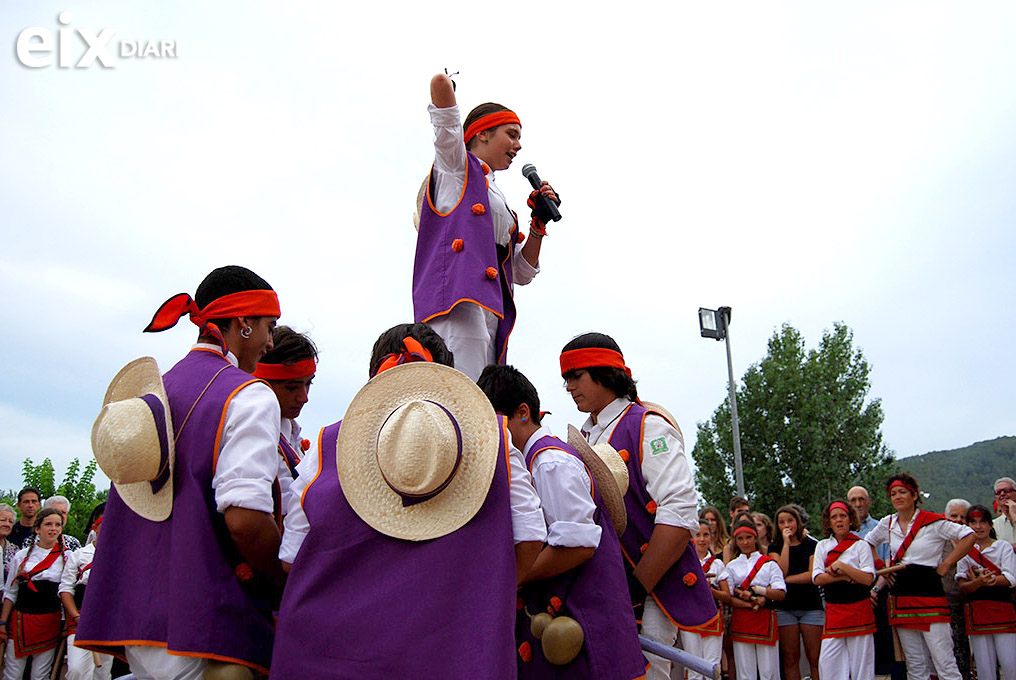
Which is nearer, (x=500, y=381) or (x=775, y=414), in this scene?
(x=500, y=381)

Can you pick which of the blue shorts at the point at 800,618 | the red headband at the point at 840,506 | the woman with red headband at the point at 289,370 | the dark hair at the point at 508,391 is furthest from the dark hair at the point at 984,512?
the woman with red headband at the point at 289,370

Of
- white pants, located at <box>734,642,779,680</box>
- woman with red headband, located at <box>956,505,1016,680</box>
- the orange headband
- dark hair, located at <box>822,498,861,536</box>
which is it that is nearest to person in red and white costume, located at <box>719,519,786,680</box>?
white pants, located at <box>734,642,779,680</box>

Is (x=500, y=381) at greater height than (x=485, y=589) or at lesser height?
greater

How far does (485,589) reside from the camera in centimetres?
227

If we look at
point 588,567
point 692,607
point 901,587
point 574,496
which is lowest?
point 901,587

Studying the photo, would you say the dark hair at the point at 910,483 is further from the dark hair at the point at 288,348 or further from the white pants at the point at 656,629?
the dark hair at the point at 288,348

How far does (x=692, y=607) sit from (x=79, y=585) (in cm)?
712

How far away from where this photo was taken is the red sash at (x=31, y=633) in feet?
27.2

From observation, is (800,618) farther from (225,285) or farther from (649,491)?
(225,285)

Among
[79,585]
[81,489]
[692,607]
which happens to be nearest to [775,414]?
[81,489]

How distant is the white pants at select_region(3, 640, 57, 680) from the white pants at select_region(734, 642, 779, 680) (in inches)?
267

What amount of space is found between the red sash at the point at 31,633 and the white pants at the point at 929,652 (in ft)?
26.8

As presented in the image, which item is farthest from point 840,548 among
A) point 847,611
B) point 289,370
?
point 289,370

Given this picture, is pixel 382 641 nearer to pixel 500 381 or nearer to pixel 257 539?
pixel 257 539
